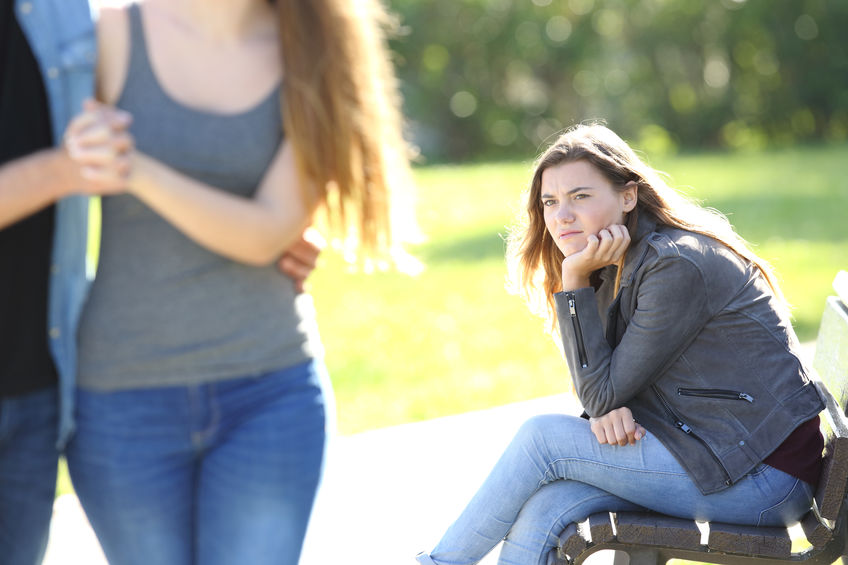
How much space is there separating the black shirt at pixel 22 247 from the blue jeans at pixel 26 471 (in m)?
0.04

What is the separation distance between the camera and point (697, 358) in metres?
2.80

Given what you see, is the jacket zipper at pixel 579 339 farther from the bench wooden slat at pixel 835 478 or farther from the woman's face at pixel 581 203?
the bench wooden slat at pixel 835 478

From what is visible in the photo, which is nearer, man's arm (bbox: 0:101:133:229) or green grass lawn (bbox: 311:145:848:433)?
man's arm (bbox: 0:101:133:229)

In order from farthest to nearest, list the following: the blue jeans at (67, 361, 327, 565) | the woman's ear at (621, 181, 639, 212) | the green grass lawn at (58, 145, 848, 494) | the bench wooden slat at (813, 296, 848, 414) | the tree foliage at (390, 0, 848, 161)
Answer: the tree foliage at (390, 0, 848, 161) → the green grass lawn at (58, 145, 848, 494) → the bench wooden slat at (813, 296, 848, 414) → the woman's ear at (621, 181, 639, 212) → the blue jeans at (67, 361, 327, 565)

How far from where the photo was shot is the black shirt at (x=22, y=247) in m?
1.84

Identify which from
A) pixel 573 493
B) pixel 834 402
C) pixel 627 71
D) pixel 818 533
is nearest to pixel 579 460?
pixel 573 493

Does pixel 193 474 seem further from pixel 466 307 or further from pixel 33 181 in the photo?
pixel 466 307

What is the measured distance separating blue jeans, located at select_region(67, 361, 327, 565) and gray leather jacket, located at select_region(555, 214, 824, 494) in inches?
42.7

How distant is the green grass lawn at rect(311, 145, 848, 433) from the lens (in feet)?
21.2

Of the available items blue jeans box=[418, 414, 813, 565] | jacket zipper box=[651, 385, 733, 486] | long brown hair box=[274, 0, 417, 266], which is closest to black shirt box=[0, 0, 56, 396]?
long brown hair box=[274, 0, 417, 266]

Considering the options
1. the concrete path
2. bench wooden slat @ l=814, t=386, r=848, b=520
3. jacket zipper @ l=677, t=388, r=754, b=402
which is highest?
jacket zipper @ l=677, t=388, r=754, b=402

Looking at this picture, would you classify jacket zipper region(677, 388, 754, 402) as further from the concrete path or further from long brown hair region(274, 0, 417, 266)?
long brown hair region(274, 0, 417, 266)

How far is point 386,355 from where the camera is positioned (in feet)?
24.1

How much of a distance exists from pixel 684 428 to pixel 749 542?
326 mm
